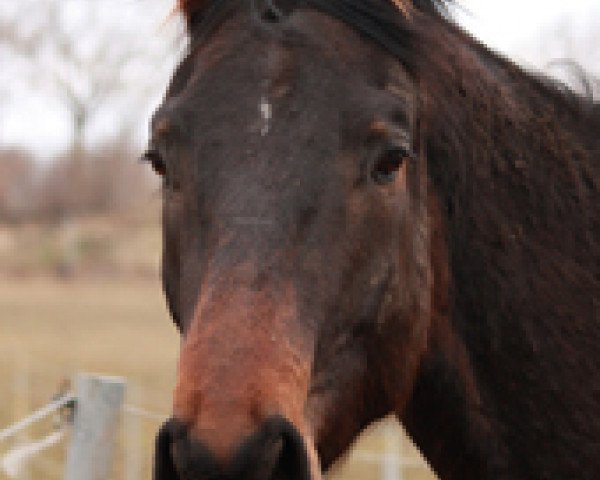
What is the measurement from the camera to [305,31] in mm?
2689

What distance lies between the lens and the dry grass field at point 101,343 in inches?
377

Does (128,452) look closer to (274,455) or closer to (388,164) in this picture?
(388,164)

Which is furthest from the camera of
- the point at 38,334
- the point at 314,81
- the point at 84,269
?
the point at 84,269

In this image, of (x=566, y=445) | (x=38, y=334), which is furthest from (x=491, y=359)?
(x=38, y=334)

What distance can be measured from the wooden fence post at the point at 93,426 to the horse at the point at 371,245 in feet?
3.35

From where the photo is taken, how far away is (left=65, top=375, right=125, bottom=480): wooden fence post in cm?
385

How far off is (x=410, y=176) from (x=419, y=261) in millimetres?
239

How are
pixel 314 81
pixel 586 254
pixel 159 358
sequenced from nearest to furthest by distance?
1. pixel 314 81
2. pixel 586 254
3. pixel 159 358

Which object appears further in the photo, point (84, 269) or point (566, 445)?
point (84, 269)

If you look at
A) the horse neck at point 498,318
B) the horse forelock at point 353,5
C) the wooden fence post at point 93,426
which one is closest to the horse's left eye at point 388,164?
the horse neck at point 498,318

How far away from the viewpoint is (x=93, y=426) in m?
3.86

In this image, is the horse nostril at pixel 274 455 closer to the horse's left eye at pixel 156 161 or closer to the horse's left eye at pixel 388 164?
the horse's left eye at pixel 388 164

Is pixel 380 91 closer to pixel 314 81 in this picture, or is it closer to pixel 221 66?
pixel 314 81

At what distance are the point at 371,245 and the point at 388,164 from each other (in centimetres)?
22
